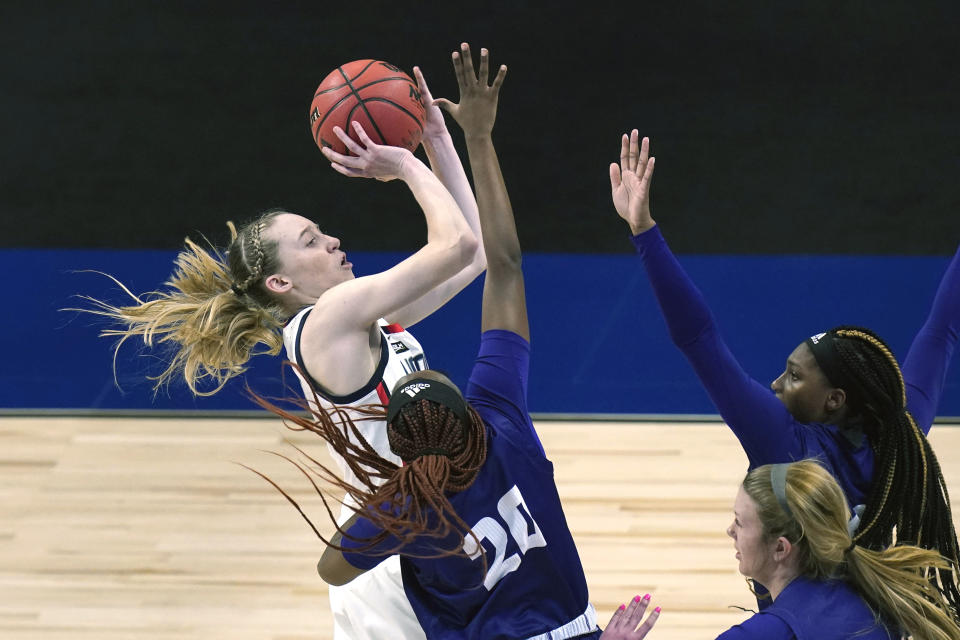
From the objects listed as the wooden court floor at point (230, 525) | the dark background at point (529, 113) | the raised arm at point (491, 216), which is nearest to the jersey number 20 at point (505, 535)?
the raised arm at point (491, 216)

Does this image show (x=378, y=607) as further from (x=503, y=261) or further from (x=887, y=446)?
(x=887, y=446)

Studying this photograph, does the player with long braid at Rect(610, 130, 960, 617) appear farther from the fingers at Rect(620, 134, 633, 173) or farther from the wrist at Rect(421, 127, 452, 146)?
the wrist at Rect(421, 127, 452, 146)

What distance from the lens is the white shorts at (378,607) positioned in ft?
10.3

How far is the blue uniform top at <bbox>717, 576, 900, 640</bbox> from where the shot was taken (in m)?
2.35

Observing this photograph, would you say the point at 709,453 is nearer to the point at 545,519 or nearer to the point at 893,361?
the point at 893,361

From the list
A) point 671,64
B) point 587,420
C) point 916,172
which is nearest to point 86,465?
point 587,420

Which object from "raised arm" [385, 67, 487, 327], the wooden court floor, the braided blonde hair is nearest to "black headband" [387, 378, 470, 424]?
"raised arm" [385, 67, 487, 327]

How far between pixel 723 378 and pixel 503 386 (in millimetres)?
481

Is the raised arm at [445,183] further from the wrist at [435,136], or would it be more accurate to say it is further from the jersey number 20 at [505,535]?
the jersey number 20 at [505,535]

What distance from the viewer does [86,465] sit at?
5.42 meters

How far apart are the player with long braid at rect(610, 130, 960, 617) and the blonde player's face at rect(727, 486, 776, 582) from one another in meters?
0.17

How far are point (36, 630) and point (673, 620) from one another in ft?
6.91

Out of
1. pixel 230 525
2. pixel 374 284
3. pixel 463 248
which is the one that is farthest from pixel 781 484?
pixel 230 525

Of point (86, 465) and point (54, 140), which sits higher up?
point (54, 140)
